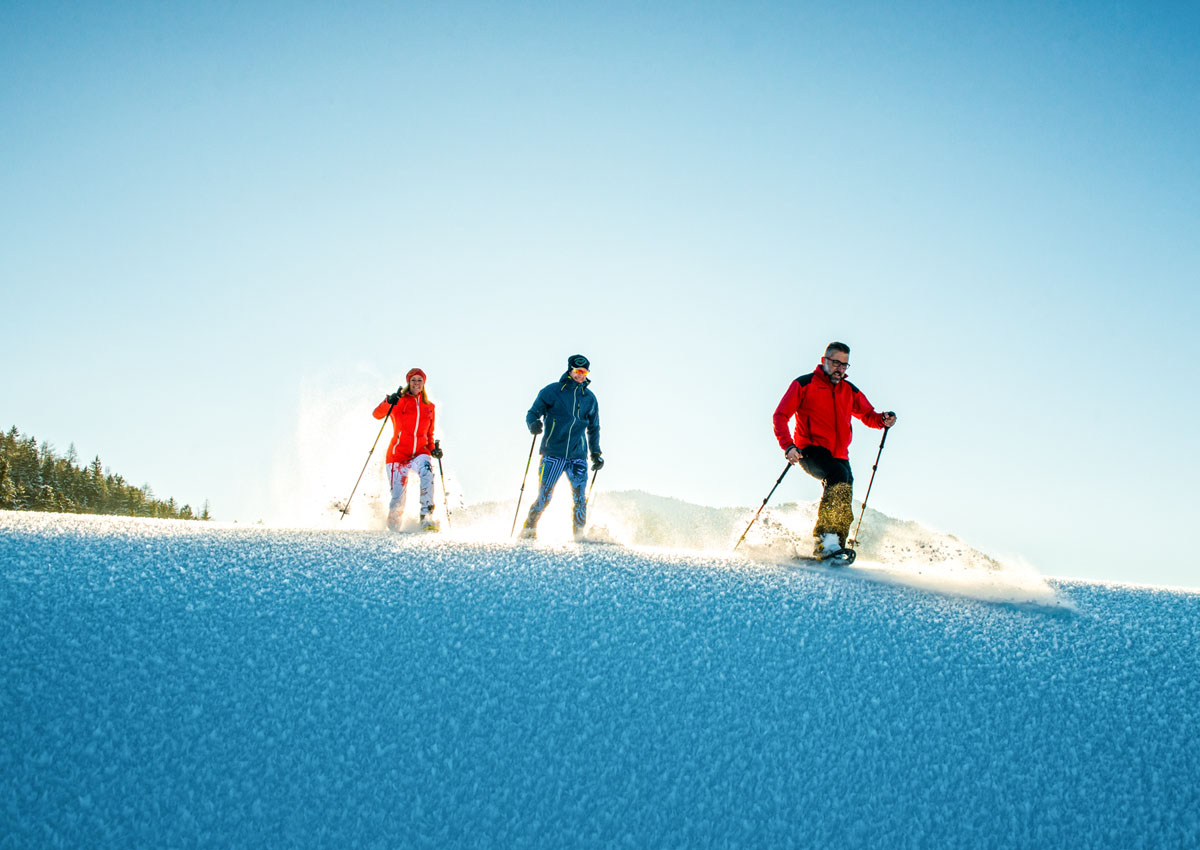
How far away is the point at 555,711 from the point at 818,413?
5.16 metres

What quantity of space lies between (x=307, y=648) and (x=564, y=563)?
242 cm

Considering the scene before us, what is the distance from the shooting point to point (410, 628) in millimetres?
5230

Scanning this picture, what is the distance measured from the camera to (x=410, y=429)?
1055 centimetres

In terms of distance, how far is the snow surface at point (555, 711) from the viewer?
389 cm

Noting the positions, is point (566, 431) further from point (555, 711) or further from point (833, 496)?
point (555, 711)

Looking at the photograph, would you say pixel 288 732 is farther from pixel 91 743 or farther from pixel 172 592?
pixel 172 592

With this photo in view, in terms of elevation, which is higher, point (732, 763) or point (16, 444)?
point (16, 444)

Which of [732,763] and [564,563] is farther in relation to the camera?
[564,563]

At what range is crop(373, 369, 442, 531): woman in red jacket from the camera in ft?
34.6

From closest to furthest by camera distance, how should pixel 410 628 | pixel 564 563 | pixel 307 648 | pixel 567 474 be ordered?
pixel 307 648 → pixel 410 628 → pixel 564 563 → pixel 567 474

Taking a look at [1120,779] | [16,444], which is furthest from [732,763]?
[16,444]

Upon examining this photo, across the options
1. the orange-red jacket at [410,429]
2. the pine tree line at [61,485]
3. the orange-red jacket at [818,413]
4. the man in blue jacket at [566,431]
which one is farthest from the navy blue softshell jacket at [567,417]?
the pine tree line at [61,485]

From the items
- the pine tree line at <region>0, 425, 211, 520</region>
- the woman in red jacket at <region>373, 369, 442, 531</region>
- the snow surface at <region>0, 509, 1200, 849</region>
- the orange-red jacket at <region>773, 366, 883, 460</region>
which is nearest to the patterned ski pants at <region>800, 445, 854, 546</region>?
the orange-red jacket at <region>773, 366, 883, 460</region>

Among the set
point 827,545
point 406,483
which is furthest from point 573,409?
point 827,545
